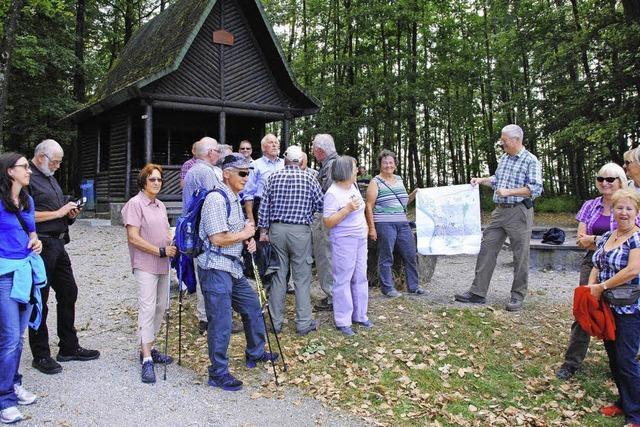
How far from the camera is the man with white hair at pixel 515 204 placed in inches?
224

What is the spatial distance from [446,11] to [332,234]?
22579mm

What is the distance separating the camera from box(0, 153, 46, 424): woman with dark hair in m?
A: 3.56

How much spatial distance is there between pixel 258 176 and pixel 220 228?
2.29 m

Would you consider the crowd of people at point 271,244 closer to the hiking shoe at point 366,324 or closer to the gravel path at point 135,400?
the hiking shoe at point 366,324

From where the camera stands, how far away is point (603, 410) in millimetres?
3971

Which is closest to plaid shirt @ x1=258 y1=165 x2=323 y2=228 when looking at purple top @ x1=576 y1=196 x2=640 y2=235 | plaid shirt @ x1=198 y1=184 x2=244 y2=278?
plaid shirt @ x1=198 y1=184 x2=244 y2=278

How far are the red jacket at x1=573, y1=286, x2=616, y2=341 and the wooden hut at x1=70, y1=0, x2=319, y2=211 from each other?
39.3ft

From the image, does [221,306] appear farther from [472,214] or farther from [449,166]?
[449,166]

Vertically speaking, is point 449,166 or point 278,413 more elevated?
point 449,166

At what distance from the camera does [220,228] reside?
3.95 m

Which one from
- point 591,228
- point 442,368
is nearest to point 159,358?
point 442,368

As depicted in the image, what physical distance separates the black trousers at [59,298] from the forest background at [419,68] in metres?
10.5

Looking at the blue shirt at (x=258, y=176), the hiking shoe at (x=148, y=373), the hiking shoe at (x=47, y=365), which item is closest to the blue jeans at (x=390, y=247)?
the blue shirt at (x=258, y=176)

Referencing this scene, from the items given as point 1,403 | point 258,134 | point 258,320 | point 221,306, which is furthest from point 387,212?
point 258,134
